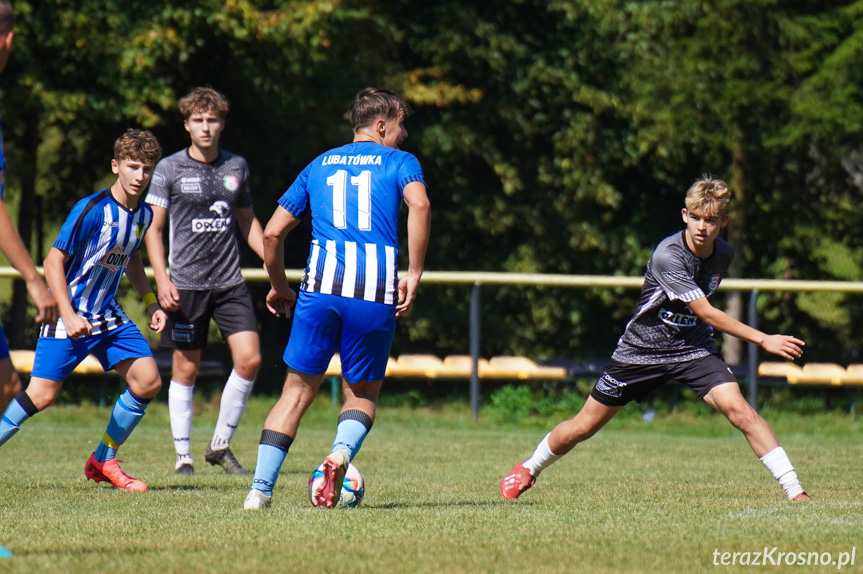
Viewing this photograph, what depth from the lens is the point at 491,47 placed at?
1547cm

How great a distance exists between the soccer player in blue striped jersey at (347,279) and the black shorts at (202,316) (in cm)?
225

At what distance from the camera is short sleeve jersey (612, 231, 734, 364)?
20.0 feet

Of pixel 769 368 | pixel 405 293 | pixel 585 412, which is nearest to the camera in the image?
pixel 405 293

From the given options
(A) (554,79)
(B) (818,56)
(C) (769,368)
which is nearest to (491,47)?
(A) (554,79)

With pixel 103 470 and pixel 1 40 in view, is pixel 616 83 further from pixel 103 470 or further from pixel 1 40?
pixel 1 40

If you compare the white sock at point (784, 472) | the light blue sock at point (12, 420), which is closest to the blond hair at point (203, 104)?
the light blue sock at point (12, 420)

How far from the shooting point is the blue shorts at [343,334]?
5.29m

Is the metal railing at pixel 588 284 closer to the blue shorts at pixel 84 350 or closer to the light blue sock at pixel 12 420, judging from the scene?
the blue shorts at pixel 84 350

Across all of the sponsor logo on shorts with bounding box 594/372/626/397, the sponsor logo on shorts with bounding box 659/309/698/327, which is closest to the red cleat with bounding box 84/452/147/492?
the sponsor logo on shorts with bounding box 594/372/626/397

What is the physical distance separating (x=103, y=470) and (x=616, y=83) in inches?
431

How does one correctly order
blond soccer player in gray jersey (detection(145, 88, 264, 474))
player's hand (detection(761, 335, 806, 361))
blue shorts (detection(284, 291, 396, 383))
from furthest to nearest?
blond soccer player in gray jersey (detection(145, 88, 264, 474))
player's hand (detection(761, 335, 806, 361))
blue shorts (detection(284, 291, 396, 383))

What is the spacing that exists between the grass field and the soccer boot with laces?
0.29 feet

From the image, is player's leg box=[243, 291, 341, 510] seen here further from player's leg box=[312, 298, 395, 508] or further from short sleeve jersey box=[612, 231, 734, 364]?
short sleeve jersey box=[612, 231, 734, 364]

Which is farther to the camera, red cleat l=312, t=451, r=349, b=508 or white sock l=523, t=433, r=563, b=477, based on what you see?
white sock l=523, t=433, r=563, b=477
